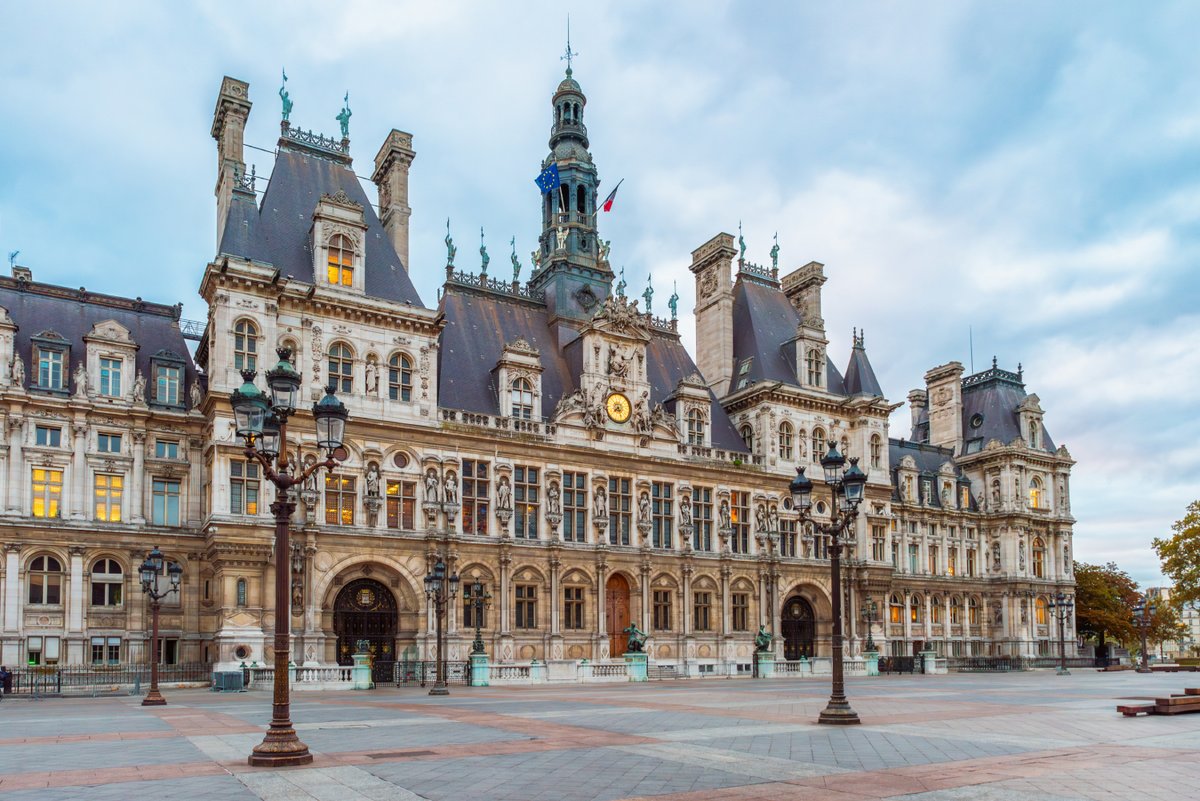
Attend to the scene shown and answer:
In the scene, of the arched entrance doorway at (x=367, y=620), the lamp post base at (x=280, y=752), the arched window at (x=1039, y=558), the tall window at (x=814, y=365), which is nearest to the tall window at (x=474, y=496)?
the arched entrance doorway at (x=367, y=620)

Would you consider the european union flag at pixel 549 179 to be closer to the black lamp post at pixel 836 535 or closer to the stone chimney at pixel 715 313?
the stone chimney at pixel 715 313

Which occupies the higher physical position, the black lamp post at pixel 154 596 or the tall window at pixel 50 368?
the tall window at pixel 50 368

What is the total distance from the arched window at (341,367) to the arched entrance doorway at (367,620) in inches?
339

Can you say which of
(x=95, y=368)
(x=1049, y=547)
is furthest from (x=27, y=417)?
(x=1049, y=547)

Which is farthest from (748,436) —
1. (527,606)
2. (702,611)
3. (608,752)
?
(608,752)

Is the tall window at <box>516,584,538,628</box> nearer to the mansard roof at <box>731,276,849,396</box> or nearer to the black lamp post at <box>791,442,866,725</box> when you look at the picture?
the mansard roof at <box>731,276,849,396</box>

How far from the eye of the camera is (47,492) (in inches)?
1652

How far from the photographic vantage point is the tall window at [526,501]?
162ft

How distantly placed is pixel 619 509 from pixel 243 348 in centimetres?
2027

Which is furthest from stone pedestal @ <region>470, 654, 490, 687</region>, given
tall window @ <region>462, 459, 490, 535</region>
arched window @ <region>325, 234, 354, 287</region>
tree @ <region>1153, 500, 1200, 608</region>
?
tree @ <region>1153, 500, 1200, 608</region>

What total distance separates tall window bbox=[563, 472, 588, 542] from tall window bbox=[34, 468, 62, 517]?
22500mm

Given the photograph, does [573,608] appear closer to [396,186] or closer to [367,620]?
[367,620]

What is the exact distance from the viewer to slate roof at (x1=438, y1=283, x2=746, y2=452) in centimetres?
5103

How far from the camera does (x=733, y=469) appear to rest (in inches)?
2242
